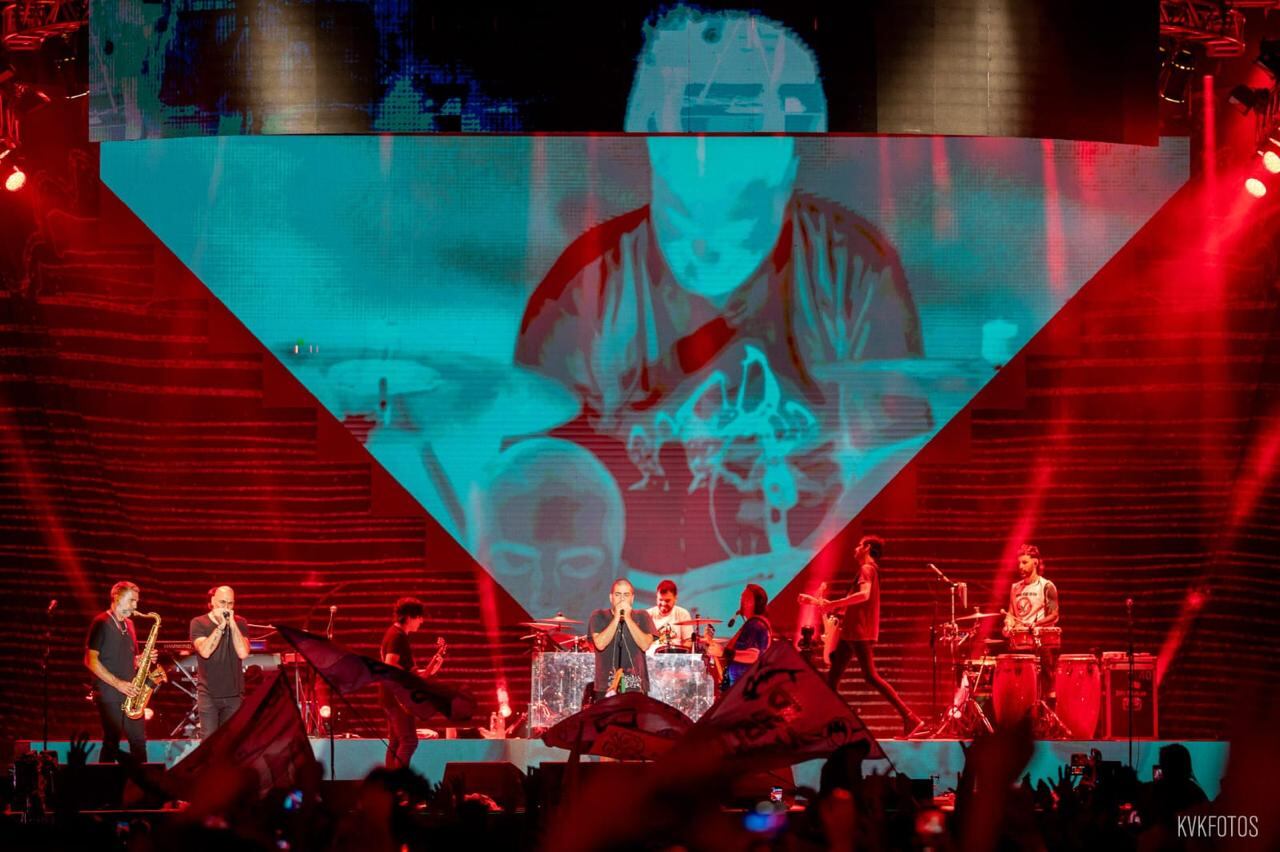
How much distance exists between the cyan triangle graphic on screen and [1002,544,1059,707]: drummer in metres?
1.42

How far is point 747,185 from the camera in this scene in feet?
41.4

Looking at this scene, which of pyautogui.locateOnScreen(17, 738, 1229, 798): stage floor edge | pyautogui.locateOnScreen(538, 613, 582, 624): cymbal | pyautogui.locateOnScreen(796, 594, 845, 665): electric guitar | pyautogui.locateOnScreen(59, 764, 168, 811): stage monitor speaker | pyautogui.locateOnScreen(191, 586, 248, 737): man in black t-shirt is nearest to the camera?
pyautogui.locateOnScreen(59, 764, 168, 811): stage monitor speaker

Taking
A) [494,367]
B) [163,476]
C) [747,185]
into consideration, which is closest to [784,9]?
[747,185]

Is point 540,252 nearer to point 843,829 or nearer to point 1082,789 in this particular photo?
point 1082,789

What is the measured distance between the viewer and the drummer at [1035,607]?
1137 cm

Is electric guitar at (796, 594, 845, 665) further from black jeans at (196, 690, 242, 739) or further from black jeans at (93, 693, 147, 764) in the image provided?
black jeans at (93, 693, 147, 764)

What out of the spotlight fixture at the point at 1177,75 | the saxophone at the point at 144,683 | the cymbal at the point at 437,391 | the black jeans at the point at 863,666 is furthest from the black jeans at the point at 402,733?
the spotlight fixture at the point at 1177,75

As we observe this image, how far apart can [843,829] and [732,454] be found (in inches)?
358

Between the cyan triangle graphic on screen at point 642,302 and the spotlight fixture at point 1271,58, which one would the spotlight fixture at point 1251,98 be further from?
the cyan triangle graphic on screen at point 642,302

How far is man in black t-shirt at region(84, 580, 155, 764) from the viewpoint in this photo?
33.8 ft

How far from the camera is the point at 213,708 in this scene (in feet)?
34.7

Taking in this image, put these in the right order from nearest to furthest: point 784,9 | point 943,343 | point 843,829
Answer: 1. point 843,829
2. point 784,9
3. point 943,343

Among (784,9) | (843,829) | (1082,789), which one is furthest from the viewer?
(784,9)

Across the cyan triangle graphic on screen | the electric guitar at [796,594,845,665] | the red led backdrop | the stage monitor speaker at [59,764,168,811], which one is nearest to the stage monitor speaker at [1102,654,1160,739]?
the red led backdrop
